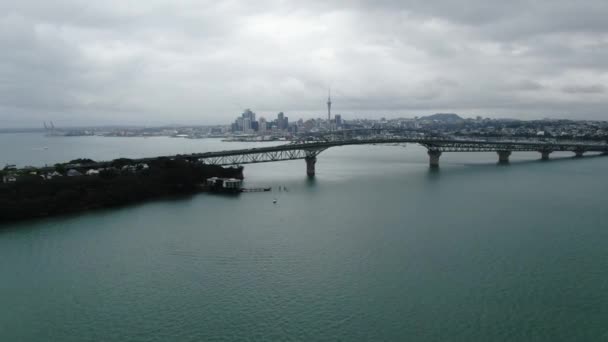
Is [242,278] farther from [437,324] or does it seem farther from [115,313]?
[437,324]

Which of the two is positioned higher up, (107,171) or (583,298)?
(107,171)

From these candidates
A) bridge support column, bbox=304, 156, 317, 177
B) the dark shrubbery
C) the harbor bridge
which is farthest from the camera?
bridge support column, bbox=304, 156, 317, 177

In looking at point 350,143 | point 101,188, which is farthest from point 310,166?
point 101,188

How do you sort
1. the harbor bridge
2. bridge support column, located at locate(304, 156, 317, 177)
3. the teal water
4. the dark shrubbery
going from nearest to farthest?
the teal water
the dark shrubbery
the harbor bridge
bridge support column, located at locate(304, 156, 317, 177)

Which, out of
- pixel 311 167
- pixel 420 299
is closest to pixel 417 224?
pixel 420 299

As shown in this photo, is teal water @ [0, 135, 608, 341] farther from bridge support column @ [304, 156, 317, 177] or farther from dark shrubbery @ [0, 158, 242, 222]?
bridge support column @ [304, 156, 317, 177]

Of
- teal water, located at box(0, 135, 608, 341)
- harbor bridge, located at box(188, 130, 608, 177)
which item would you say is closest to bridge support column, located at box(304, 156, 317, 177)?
harbor bridge, located at box(188, 130, 608, 177)

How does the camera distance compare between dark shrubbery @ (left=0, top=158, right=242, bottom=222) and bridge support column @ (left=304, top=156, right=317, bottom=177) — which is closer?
dark shrubbery @ (left=0, top=158, right=242, bottom=222)
